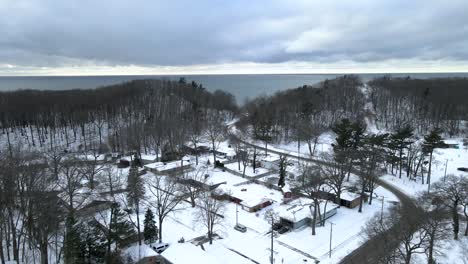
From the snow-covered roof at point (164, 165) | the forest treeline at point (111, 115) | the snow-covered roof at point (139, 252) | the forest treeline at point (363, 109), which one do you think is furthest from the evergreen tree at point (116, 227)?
the forest treeline at point (363, 109)

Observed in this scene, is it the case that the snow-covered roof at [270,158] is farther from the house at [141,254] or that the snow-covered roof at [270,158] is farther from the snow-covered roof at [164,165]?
the house at [141,254]

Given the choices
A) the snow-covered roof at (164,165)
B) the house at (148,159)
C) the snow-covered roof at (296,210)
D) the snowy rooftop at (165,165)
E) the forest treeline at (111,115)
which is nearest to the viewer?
the snow-covered roof at (296,210)

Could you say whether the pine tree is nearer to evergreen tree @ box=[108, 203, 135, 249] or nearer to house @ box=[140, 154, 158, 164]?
evergreen tree @ box=[108, 203, 135, 249]

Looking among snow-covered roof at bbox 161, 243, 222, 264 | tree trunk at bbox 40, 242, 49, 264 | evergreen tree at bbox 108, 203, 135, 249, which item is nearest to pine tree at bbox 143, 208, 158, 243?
evergreen tree at bbox 108, 203, 135, 249

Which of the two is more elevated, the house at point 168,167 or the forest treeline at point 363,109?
the forest treeline at point 363,109

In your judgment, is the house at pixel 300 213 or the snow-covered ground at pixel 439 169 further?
the snow-covered ground at pixel 439 169

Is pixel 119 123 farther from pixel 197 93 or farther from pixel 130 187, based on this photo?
pixel 130 187

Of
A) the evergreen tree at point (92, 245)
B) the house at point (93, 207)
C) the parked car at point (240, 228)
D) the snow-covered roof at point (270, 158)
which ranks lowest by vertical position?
the parked car at point (240, 228)
